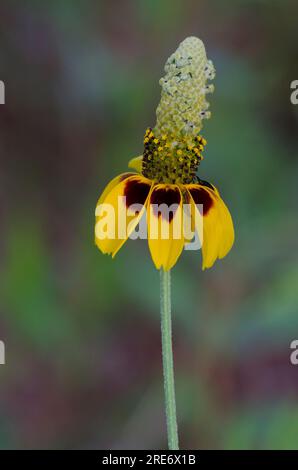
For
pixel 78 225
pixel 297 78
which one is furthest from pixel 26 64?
pixel 297 78

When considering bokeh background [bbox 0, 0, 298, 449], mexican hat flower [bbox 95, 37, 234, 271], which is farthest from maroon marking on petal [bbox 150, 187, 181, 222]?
bokeh background [bbox 0, 0, 298, 449]

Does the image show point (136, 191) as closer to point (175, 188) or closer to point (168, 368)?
point (175, 188)

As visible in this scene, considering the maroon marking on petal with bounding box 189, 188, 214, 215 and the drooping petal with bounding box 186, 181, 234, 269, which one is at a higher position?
the maroon marking on petal with bounding box 189, 188, 214, 215

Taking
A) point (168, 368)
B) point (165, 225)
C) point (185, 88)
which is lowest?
point (168, 368)

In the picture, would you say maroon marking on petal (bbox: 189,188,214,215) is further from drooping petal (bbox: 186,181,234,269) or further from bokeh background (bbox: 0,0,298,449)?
bokeh background (bbox: 0,0,298,449)

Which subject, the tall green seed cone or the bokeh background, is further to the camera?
the bokeh background

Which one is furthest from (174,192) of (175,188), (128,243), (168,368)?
(128,243)
